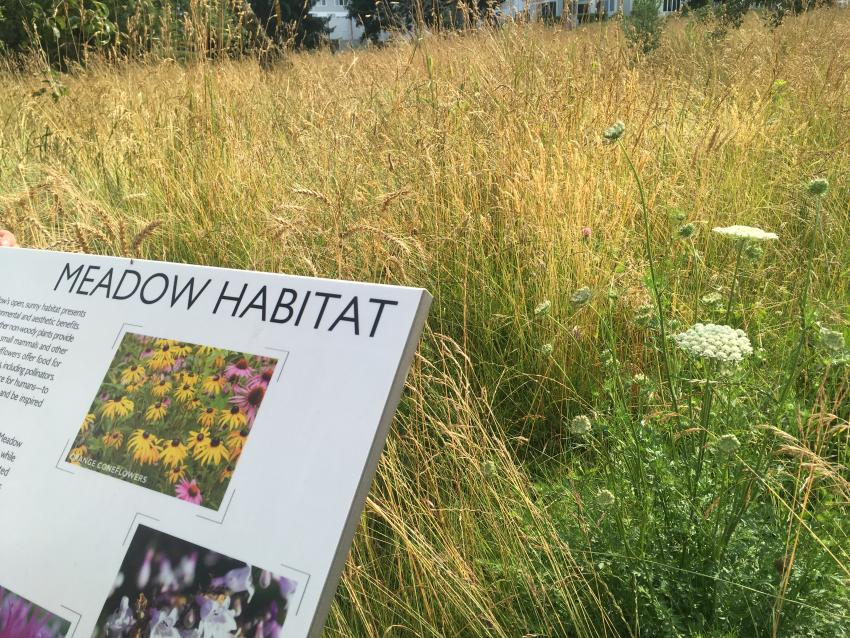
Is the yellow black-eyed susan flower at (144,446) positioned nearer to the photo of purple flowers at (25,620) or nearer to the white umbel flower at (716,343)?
the photo of purple flowers at (25,620)

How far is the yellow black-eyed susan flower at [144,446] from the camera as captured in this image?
3.85ft

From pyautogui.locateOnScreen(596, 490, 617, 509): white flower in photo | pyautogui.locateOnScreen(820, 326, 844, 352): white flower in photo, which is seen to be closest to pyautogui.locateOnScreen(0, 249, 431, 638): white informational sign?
pyautogui.locateOnScreen(596, 490, 617, 509): white flower in photo

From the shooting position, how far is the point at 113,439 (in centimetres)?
124

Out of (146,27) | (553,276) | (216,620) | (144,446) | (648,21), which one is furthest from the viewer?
(648,21)

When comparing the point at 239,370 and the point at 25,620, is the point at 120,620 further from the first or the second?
the point at 239,370

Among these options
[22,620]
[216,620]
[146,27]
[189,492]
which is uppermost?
[146,27]

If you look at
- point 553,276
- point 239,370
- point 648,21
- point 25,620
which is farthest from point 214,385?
point 648,21

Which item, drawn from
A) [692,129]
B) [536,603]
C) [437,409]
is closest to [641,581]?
[536,603]

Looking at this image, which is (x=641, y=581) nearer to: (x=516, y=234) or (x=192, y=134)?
(x=516, y=234)

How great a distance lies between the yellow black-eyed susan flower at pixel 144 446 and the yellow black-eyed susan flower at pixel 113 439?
0.02m

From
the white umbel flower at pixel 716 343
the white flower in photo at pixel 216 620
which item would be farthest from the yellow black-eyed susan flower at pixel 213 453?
the white umbel flower at pixel 716 343

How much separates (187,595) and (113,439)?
14.7 inches

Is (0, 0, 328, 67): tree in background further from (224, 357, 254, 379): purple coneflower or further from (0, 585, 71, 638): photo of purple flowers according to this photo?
(0, 585, 71, 638): photo of purple flowers

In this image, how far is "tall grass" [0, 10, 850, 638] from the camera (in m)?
1.42
